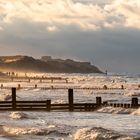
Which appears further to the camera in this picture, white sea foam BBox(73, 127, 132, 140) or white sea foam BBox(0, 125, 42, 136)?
white sea foam BBox(0, 125, 42, 136)

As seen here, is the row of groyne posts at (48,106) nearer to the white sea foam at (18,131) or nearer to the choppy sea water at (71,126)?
the choppy sea water at (71,126)

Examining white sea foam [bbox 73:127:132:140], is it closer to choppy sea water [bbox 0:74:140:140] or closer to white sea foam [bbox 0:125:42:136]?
choppy sea water [bbox 0:74:140:140]

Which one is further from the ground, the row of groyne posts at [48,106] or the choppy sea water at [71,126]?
the row of groyne posts at [48,106]

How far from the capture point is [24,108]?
4003 centimetres

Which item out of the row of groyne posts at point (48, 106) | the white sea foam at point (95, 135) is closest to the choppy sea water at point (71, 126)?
the white sea foam at point (95, 135)

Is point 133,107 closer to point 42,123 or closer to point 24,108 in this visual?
point 24,108

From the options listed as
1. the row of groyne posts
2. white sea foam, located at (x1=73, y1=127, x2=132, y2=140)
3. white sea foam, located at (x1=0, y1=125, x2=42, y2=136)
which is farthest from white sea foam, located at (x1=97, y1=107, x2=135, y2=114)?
white sea foam, located at (x1=73, y1=127, x2=132, y2=140)

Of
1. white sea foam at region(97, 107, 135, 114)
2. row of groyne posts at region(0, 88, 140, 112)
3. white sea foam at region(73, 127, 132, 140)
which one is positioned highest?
row of groyne posts at region(0, 88, 140, 112)

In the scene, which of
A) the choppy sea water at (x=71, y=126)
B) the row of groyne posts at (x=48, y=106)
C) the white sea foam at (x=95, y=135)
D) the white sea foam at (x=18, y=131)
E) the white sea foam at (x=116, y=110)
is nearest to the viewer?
the white sea foam at (x=95, y=135)

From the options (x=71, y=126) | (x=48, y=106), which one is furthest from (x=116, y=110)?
(x=71, y=126)

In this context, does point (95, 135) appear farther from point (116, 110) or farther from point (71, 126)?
point (116, 110)

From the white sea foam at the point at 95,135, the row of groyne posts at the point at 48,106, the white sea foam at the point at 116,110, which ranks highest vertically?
the row of groyne posts at the point at 48,106

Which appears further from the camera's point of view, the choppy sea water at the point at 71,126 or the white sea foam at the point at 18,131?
the white sea foam at the point at 18,131

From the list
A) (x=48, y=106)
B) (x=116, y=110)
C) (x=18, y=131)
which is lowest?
(x=18, y=131)
